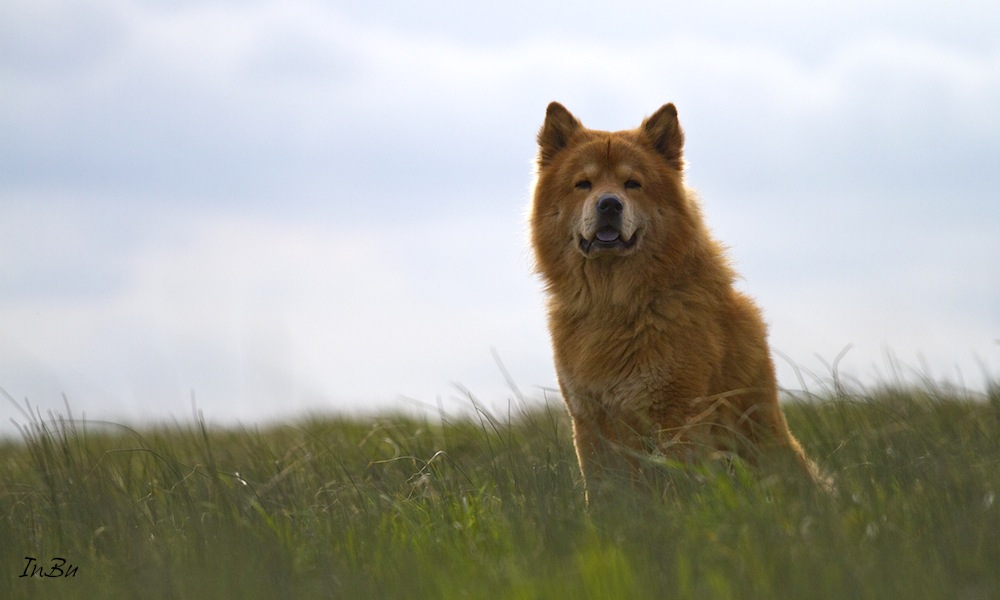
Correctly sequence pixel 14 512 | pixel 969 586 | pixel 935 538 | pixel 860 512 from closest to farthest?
pixel 969 586 → pixel 935 538 → pixel 860 512 → pixel 14 512

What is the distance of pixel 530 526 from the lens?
12.3 ft

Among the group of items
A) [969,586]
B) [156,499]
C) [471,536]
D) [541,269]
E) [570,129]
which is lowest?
[969,586]

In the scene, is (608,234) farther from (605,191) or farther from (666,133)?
(666,133)

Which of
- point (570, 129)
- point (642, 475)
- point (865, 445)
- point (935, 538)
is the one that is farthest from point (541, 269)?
point (935, 538)

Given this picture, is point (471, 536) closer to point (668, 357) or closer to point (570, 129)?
point (668, 357)

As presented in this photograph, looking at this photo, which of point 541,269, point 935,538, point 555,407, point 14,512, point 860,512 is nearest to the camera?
point 935,538

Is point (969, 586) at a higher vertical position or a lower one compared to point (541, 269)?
lower

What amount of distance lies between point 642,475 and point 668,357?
2.43 feet

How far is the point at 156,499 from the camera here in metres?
4.82

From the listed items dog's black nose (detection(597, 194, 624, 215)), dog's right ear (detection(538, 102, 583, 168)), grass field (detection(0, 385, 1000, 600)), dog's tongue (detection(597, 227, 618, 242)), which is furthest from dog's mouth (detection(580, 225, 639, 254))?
grass field (detection(0, 385, 1000, 600))

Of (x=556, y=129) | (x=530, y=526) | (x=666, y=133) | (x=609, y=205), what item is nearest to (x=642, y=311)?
(x=609, y=205)

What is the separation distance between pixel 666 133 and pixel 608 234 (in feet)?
3.22

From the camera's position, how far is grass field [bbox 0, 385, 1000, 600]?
2.97 m

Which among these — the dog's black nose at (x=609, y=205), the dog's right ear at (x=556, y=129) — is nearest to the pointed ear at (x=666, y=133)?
the dog's right ear at (x=556, y=129)
